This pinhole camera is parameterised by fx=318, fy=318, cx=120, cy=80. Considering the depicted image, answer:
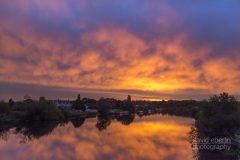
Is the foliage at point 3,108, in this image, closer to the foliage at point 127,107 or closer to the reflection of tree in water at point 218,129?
the reflection of tree in water at point 218,129

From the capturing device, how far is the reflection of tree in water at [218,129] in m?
27.4

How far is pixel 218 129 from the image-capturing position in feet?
134

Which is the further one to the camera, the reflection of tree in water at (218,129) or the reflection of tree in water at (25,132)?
the reflection of tree in water at (25,132)

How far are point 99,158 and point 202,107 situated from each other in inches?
973

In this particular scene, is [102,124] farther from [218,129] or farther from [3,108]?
[218,129]

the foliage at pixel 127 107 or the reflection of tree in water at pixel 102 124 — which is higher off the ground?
the foliage at pixel 127 107

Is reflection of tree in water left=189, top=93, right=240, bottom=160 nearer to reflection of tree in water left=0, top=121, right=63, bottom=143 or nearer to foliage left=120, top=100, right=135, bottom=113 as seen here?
reflection of tree in water left=0, top=121, right=63, bottom=143

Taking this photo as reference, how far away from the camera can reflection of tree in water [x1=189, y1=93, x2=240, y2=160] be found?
27438mm

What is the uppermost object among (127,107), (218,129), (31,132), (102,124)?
(127,107)

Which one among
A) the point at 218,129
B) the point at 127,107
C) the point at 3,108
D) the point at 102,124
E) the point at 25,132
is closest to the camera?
A: the point at 218,129

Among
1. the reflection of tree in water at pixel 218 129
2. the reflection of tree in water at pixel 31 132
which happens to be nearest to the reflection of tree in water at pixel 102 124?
the reflection of tree in water at pixel 31 132

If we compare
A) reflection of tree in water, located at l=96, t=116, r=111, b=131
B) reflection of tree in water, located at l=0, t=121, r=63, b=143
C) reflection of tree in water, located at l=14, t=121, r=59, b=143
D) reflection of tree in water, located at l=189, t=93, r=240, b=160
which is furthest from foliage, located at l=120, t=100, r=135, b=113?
reflection of tree in water, located at l=189, t=93, r=240, b=160

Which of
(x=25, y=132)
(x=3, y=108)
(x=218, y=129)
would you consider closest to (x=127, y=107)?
(x=3, y=108)

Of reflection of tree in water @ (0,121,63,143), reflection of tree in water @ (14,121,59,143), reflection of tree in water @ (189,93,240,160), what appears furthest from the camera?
reflection of tree in water @ (14,121,59,143)
